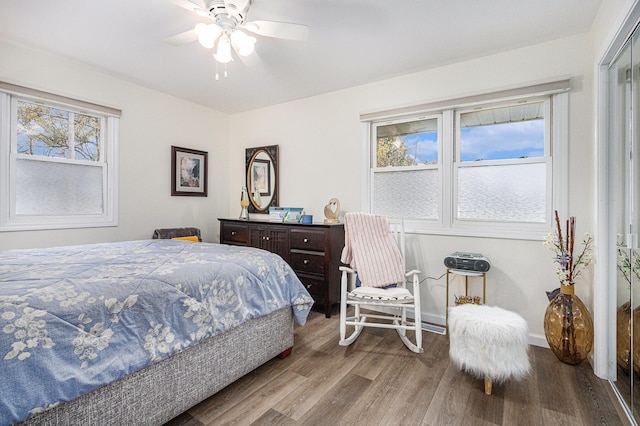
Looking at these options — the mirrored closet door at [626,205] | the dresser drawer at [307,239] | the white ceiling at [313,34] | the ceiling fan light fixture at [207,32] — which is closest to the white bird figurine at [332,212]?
the dresser drawer at [307,239]

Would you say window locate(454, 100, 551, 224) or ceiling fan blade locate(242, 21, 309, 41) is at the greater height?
ceiling fan blade locate(242, 21, 309, 41)

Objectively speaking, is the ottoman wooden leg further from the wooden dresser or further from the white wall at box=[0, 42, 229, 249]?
the white wall at box=[0, 42, 229, 249]

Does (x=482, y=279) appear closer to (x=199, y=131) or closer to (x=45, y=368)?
(x=45, y=368)

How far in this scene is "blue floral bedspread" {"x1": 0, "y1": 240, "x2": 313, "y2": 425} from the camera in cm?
104

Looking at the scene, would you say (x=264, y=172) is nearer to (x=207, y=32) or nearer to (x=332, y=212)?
(x=332, y=212)

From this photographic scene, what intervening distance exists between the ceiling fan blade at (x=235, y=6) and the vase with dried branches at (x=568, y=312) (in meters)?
2.72

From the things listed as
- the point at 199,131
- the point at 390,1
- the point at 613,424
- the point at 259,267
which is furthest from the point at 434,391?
the point at 199,131

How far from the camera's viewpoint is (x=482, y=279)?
2.86 metres

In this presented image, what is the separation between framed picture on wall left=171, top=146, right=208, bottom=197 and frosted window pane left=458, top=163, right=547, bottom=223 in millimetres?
3260

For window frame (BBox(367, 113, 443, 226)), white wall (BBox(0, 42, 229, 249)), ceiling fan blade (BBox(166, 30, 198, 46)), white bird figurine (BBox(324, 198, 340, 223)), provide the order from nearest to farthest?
ceiling fan blade (BBox(166, 30, 198, 46))
white wall (BBox(0, 42, 229, 249))
window frame (BBox(367, 113, 443, 226))
white bird figurine (BBox(324, 198, 340, 223))

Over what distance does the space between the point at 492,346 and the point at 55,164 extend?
4.01m

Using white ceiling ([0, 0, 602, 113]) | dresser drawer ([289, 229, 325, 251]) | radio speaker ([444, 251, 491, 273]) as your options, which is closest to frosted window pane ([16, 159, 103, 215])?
white ceiling ([0, 0, 602, 113])

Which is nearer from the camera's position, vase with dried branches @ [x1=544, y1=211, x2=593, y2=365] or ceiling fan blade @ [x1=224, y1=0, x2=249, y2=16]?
ceiling fan blade @ [x1=224, y1=0, x2=249, y2=16]

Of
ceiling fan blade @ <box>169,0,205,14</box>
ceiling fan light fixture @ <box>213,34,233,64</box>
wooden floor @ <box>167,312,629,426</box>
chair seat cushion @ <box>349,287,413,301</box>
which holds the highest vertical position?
ceiling fan blade @ <box>169,0,205,14</box>
